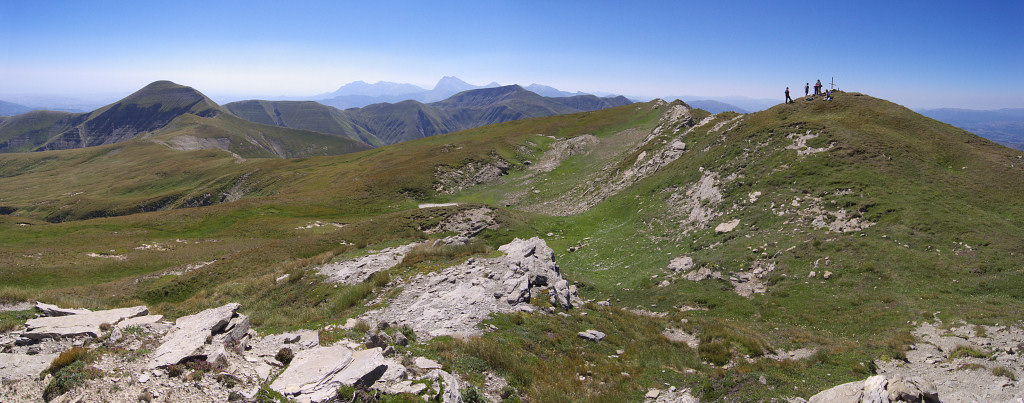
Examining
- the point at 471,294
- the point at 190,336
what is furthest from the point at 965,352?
the point at 190,336

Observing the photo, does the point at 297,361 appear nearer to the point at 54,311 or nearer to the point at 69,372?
the point at 69,372

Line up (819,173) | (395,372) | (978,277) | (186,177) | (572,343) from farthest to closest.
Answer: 1. (186,177)
2. (819,173)
3. (978,277)
4. (572,343)
5. (395,372)

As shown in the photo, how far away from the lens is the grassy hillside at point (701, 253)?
14508 mm

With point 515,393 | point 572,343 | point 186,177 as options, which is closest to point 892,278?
point 572,343

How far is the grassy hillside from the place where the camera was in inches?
571


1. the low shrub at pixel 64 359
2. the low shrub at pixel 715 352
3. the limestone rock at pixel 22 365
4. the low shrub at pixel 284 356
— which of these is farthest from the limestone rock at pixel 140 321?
the low shrub at pixel 715 352

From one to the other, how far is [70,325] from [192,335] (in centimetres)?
371

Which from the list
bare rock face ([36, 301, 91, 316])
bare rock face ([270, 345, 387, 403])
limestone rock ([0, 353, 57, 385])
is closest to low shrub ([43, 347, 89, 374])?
limestone rock ([0, 353, 57, 385])

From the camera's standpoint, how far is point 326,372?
10578mm

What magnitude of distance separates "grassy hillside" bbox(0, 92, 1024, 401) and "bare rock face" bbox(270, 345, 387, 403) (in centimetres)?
227

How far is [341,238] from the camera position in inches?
1583

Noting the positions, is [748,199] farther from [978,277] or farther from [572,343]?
[572,343]

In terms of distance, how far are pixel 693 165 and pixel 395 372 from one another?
3841 cm

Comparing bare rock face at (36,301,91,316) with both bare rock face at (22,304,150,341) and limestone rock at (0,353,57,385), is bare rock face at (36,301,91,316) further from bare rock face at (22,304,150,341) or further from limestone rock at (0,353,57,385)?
limestone rock at (0,353,57,385)
